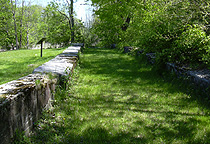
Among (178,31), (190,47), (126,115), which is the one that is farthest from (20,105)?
(178,31)

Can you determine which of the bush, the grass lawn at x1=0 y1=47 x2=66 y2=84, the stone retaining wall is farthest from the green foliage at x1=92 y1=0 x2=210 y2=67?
the grass lawn at x1=0 y1=47 x2=66 y2=84

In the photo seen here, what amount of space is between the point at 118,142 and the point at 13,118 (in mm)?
1427

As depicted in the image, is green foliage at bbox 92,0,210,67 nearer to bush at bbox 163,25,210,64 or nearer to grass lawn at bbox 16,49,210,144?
bush at bbox 163,25,210,64

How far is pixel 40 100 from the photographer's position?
2992 mm

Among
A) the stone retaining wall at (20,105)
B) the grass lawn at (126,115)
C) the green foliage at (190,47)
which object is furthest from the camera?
the green foliage at (190,47)

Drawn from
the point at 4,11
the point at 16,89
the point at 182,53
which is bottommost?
the point at 16,89

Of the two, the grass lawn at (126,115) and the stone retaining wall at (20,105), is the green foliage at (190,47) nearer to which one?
the grass lawn at (126,115)

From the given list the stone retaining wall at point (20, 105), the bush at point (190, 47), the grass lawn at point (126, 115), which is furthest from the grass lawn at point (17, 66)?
the bush at point (190, 47)

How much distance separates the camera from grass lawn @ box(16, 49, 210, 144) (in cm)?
280

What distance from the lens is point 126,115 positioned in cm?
356

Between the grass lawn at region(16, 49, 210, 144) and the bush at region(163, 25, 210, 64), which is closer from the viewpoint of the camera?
the grass lawn at region(16, 49, 210, 144)

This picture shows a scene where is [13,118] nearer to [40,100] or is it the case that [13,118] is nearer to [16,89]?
[16,89]

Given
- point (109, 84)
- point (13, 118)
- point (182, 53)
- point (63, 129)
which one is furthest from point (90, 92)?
point (182, 53)

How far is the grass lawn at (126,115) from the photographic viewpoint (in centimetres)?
280
